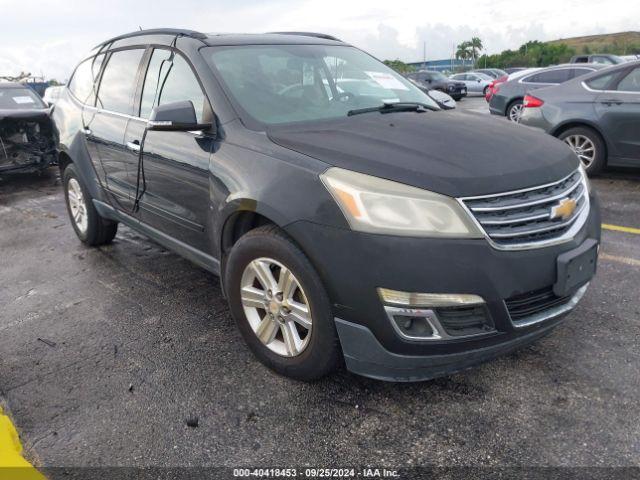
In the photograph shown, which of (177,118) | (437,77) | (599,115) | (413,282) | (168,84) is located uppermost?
(168,84)

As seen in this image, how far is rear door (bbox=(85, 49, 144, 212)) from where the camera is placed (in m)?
3.81

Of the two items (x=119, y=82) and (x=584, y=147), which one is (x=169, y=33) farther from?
(x=584, y=147)

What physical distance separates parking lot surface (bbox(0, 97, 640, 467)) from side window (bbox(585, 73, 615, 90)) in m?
3.69

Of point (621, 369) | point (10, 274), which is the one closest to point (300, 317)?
point (621, 369)

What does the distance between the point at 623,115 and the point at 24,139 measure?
8.18 m

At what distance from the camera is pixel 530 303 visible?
234 cm

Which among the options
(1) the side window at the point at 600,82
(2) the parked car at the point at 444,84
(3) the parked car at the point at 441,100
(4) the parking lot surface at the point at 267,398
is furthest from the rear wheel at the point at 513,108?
(2) the parked car at the point at 444,84

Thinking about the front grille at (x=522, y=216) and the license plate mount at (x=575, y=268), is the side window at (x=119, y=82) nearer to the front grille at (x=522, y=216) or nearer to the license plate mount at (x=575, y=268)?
the front grille at (x=522, y=216)

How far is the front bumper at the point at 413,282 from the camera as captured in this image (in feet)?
7.04

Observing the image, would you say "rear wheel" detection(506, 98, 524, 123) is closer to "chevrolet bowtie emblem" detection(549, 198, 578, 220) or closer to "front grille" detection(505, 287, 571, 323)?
"chevrolet bowtie emblem" detection(549, 198, 578, 220)

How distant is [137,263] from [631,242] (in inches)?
164

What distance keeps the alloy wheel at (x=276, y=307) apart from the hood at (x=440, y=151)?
1.97 feet

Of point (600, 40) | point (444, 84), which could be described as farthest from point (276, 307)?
point (600, 40)

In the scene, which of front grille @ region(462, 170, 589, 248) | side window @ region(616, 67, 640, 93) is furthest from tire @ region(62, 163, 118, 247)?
side window @ region(616, 67, 640, 93)
